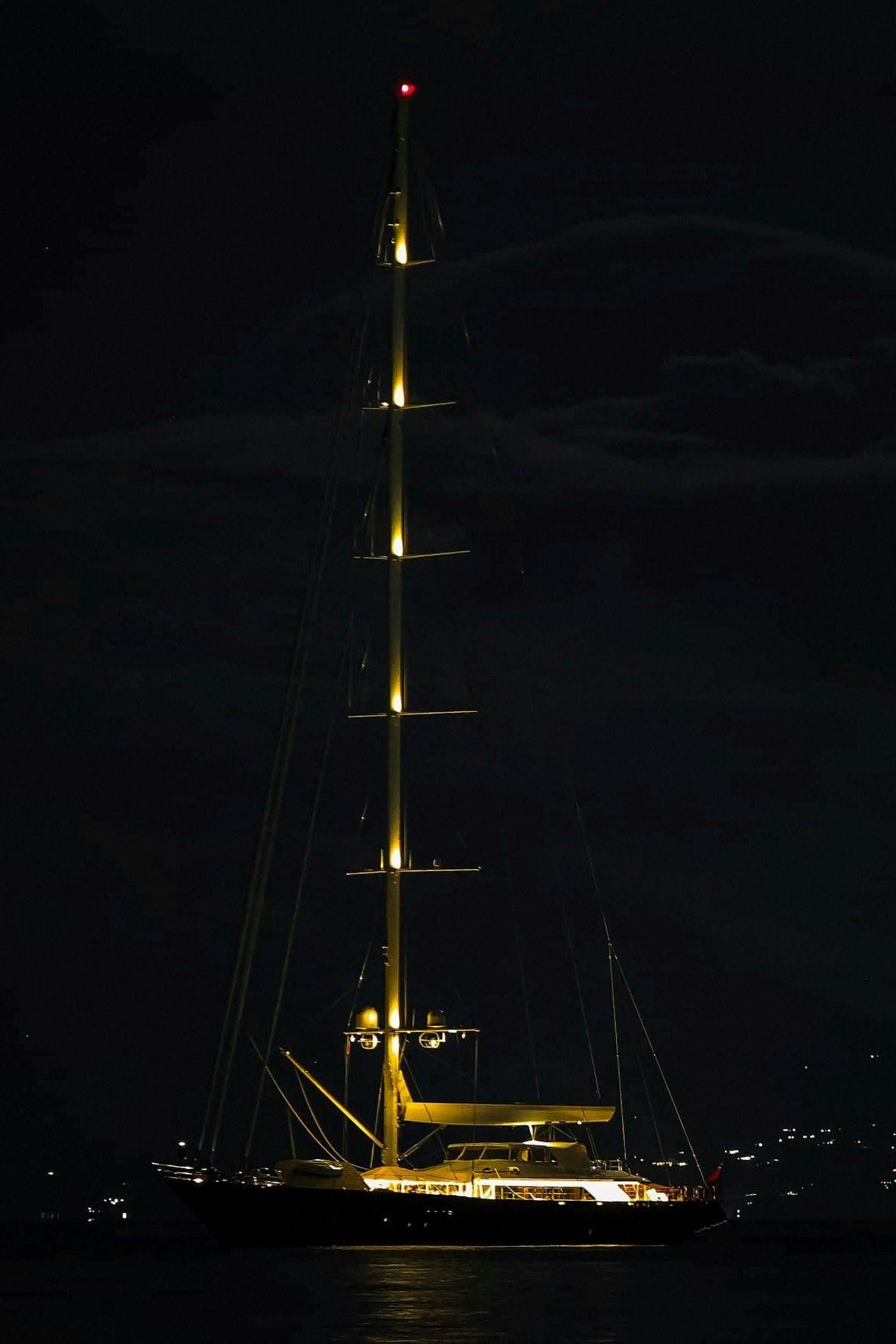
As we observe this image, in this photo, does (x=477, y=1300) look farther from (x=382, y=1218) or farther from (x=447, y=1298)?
(x=382, y=1218)

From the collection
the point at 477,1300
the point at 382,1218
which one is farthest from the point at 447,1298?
the point at 382,1218

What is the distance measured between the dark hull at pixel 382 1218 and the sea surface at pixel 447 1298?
1596 mm

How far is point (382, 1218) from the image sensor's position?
9006 centimetres

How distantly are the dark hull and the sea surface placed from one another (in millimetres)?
1596

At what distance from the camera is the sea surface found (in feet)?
238

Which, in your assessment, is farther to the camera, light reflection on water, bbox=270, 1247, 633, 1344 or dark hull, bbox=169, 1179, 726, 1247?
dark hull, bbox=169, 1179, 726, 1247

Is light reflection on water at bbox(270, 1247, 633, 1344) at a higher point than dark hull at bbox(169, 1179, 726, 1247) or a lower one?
lower

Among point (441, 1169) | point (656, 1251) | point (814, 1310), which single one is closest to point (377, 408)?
point (441, 1169)

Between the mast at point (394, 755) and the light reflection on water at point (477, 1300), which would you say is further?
the mast at point (394, 755)

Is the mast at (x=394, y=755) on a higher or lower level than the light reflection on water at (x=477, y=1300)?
higher

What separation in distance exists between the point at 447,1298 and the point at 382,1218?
8441 millimetres

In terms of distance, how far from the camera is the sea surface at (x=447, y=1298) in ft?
238

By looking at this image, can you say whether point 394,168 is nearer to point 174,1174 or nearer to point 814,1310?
point 174,1174

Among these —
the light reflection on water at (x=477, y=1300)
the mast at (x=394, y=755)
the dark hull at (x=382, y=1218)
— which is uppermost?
the mast at (x=394, y=755)
